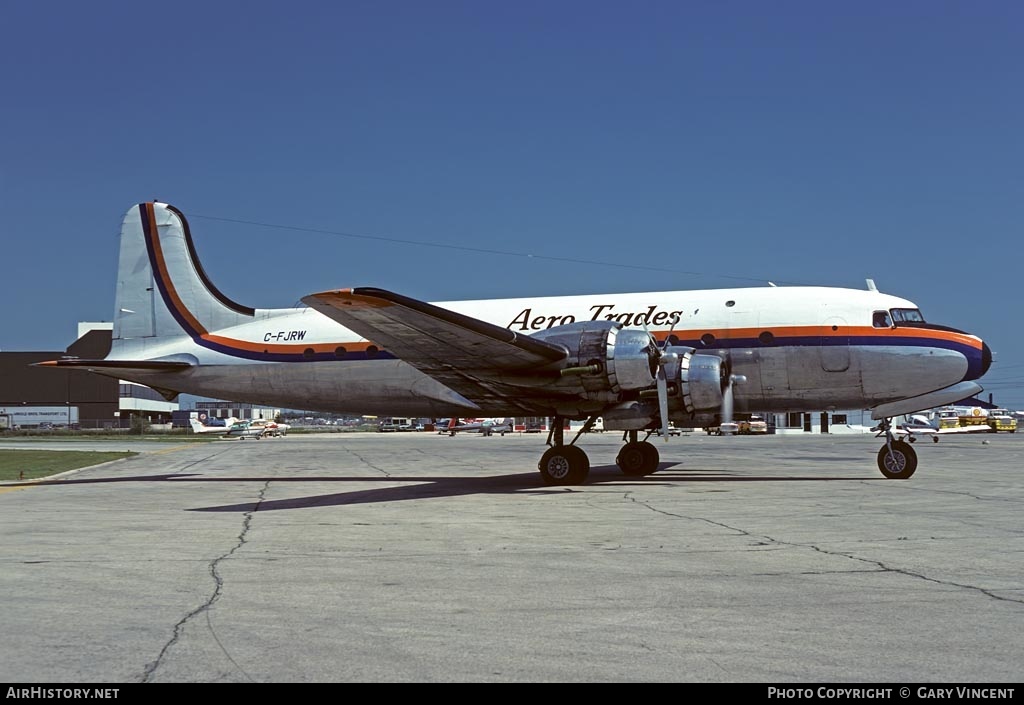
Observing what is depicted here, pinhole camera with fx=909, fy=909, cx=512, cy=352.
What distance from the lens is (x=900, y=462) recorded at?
20766mm

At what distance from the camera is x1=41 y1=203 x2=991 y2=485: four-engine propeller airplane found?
750 inches

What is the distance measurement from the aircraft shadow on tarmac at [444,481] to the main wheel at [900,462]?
60 centimetres

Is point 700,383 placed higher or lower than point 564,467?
higher

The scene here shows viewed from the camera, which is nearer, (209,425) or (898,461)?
(898,461)

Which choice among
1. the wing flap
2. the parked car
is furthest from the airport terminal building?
the wing flap

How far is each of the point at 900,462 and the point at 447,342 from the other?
35.5ft

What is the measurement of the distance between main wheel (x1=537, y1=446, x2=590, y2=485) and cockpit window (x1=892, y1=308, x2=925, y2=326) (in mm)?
7935

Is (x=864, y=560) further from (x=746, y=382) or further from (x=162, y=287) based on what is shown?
(x=162, y=287)

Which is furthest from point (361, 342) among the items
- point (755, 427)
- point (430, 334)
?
point (755, 427)

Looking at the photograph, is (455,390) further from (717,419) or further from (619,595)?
(619,595)

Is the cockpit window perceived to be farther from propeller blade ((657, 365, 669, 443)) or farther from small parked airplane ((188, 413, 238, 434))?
small parked airplane ((188, 413, 238, 434))

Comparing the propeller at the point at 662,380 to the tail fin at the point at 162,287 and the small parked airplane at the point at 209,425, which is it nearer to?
the tail fin at the point at 162,287

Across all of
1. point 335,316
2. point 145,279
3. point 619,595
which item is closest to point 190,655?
point 619,595

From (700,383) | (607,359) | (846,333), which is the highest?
(846,333)
